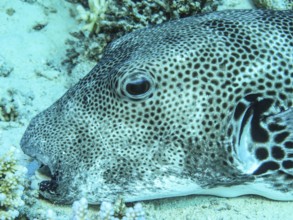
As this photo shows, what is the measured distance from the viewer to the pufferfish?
114 inches

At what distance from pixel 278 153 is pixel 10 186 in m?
2.31

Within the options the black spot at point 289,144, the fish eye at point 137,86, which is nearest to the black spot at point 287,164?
the black spot at point 289,144

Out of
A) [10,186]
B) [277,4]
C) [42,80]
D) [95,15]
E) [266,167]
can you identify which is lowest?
[10,186]

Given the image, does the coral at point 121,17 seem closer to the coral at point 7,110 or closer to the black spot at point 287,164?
the coral at point 7,110

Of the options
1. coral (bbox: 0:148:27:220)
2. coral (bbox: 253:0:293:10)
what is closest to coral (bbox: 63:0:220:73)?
coral (bbox: 253:0:293:10)

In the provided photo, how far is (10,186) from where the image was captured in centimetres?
300

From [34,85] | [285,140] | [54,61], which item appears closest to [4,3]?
[54,61]

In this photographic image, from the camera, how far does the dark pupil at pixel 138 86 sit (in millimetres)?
2879

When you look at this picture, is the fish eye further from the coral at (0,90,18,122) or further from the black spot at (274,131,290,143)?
the coral at (0,90,18,122)

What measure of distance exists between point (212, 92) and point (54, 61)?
10.9 feet

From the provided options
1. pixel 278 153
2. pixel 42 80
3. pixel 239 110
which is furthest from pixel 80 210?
pixel 42 80

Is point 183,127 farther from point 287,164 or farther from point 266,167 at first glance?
point 287,164

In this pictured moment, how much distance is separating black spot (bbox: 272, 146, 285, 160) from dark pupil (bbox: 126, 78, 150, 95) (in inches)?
46.3

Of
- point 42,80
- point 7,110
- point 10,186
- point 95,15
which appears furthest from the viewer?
point 95,15
